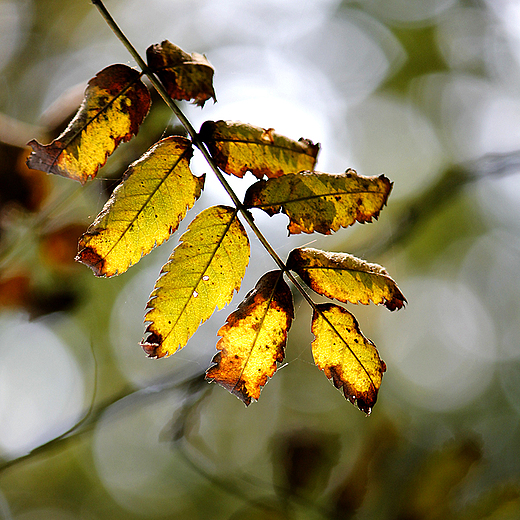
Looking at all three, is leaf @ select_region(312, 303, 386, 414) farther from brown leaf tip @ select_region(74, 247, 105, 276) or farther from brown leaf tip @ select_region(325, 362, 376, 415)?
brown leaf tip @ select_region(74, 247, 105, 276)

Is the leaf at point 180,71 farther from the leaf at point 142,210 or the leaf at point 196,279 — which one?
the leaf at point 196,279

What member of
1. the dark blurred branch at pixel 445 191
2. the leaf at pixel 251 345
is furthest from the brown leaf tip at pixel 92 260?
the dark blurred branch at pixel 445 191

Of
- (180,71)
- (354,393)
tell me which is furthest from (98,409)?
(180,71)

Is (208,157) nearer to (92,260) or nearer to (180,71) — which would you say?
(180,71)

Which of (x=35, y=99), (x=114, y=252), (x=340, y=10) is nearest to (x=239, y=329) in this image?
(x=114, y=252)

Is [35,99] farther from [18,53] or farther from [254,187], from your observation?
[254,187]

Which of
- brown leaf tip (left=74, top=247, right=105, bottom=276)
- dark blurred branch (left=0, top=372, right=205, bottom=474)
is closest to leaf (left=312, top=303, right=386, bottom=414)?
brown leaf tip (left=74, top=247, right=105, bottom=276)

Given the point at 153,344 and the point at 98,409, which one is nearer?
the point at 153,344
